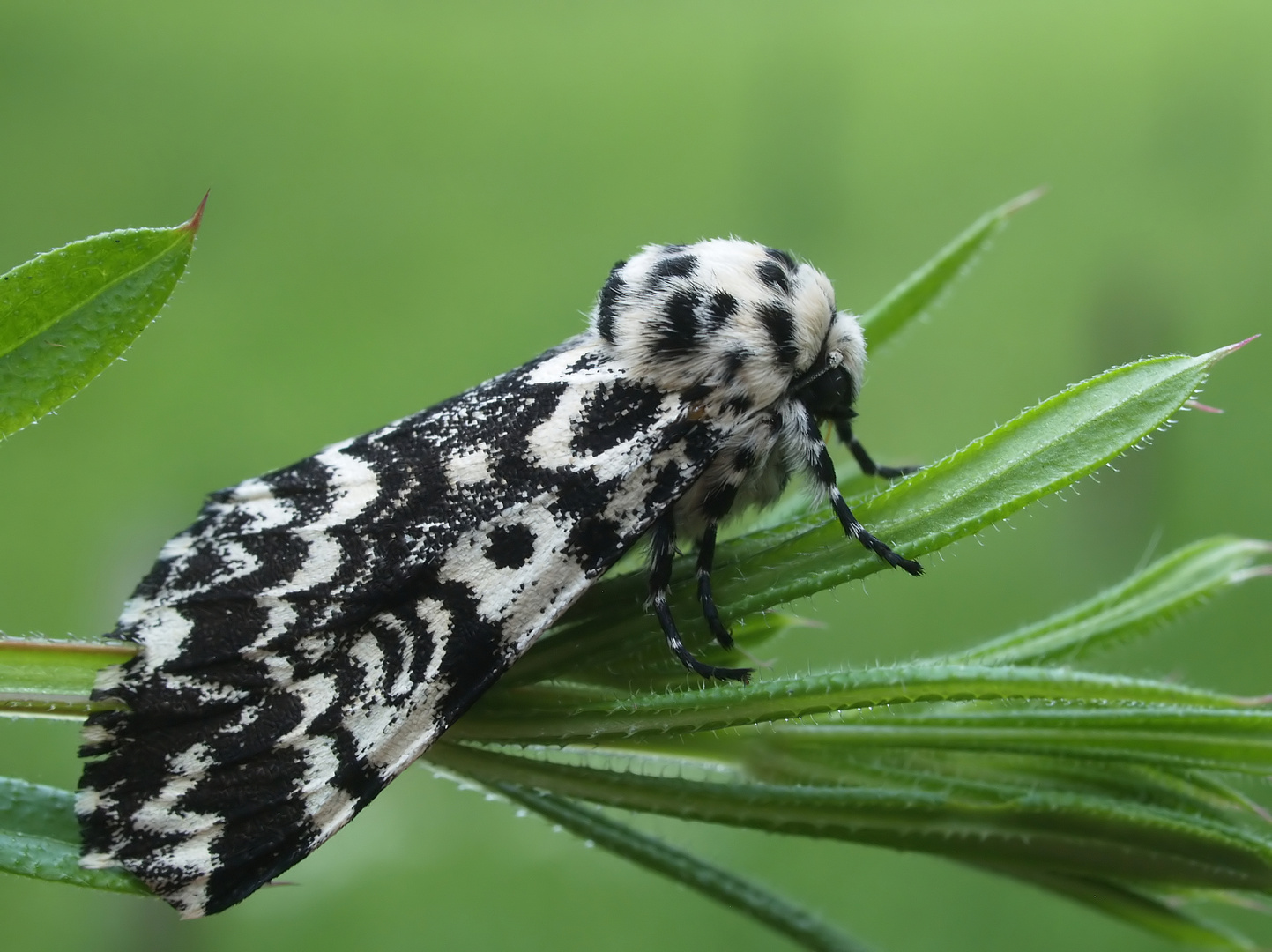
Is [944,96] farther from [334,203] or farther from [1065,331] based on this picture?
[334,203]

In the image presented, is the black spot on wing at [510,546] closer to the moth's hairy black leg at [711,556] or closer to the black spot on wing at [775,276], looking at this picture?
the moth's hairy black leg at [711,556]

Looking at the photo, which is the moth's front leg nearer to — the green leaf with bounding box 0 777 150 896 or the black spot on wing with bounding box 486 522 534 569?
the black spot on wing with bounding box 486 522 534 569

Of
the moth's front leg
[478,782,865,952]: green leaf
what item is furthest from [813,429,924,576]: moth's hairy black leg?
[478,782,865,952]: green leaf

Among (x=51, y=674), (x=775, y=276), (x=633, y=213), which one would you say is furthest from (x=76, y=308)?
(x=633, y=213)

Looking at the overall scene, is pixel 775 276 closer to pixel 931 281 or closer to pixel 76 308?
pixel 931 281

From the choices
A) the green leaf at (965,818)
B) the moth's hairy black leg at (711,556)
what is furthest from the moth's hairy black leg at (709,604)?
the green leaf at (965,818)

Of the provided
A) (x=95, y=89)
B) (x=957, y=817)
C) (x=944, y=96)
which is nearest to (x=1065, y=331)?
(x=944, y=96)

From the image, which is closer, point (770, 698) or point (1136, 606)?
point (770, 698)
